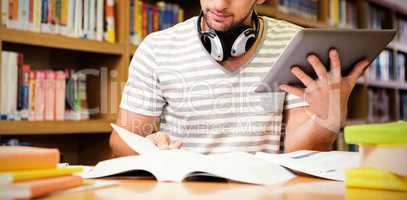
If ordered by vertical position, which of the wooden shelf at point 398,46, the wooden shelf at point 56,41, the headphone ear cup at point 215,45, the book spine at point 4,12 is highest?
the wooden shelf at point 398,46

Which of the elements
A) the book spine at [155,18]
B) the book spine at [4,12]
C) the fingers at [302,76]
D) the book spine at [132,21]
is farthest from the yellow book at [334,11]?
the fingers at [302,76]

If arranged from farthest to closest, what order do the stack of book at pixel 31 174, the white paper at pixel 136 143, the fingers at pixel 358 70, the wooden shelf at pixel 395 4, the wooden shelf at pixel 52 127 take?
the wooden shelf at pixel 395 4
the wooden shelf at pixel 52 127
the fingers at pixel 358 70
the white paper at pixel 136 143
the stack of book at pixel 31 174

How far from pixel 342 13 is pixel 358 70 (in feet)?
8.28

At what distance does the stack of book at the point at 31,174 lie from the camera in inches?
19.2

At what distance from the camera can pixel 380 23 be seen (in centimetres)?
394

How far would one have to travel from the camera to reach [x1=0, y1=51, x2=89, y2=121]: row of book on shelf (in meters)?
1.61

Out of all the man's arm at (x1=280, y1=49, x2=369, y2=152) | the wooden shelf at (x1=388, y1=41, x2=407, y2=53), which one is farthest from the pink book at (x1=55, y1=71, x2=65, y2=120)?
the wooden shelf at (x1=388, y1=41, x2=407, y2=53)

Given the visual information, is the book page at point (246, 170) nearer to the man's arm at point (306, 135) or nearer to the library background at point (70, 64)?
the man's arm at point (306, 135)

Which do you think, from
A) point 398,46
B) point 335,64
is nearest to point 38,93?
point 335,64

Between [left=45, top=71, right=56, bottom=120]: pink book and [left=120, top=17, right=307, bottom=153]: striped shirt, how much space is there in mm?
462

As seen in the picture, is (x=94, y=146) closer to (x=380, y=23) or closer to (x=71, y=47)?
(x=71, y=47)

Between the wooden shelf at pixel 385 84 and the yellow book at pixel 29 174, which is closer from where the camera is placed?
the yellow book at pixel 29 174

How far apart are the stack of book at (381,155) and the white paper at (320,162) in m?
0.19

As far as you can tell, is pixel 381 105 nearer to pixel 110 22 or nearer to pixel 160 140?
pixel 110 22
